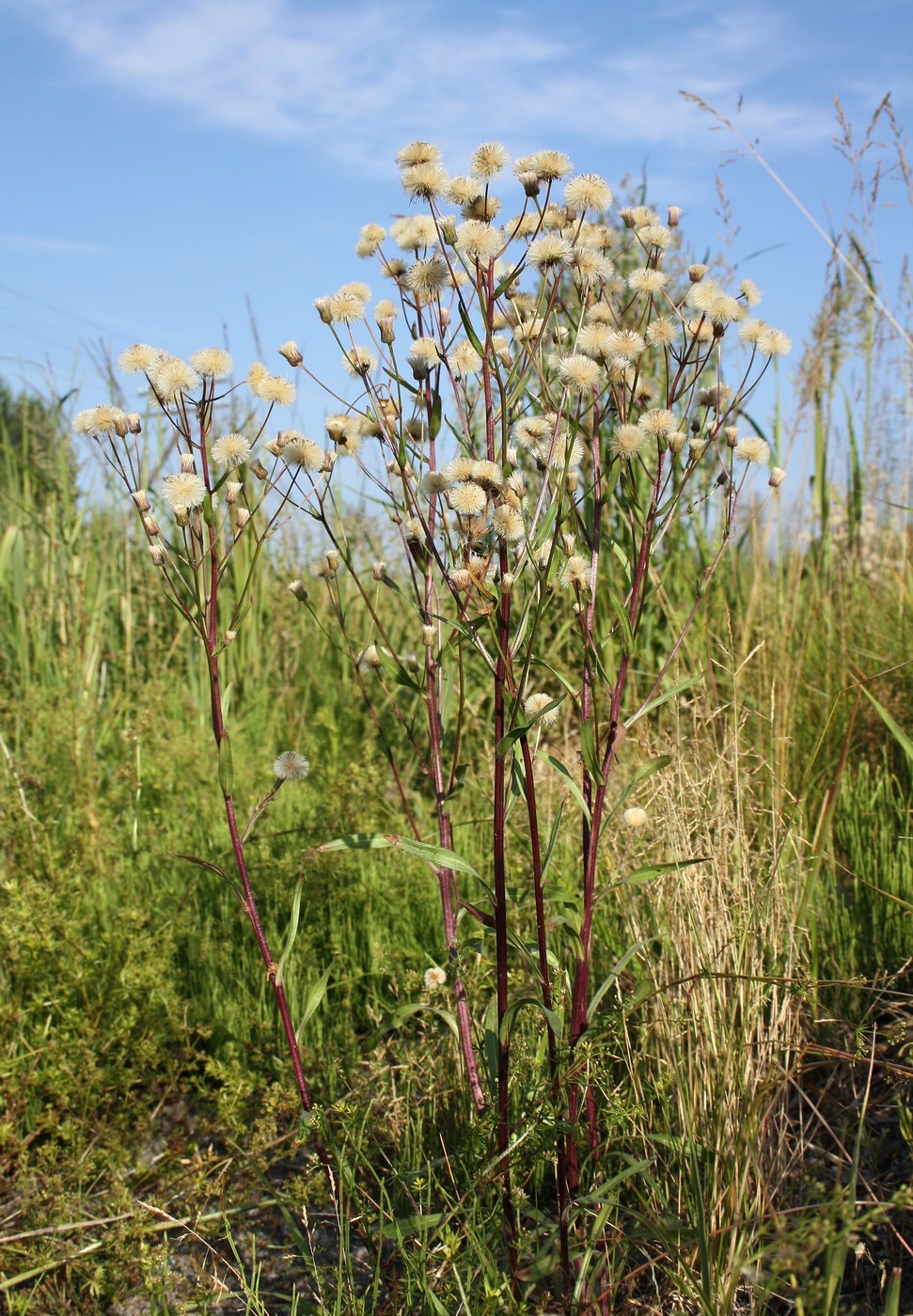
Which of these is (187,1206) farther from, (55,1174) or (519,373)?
(519,373)

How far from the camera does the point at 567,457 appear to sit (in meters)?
1.63

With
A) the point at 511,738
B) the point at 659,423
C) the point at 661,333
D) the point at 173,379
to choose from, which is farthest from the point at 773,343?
the point at 173,379

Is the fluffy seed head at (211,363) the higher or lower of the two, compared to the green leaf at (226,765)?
higher

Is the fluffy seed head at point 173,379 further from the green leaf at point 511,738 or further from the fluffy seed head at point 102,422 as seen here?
the green leaf at point 511,738

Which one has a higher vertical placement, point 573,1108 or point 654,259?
point 654,259

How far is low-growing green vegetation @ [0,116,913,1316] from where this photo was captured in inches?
62.8

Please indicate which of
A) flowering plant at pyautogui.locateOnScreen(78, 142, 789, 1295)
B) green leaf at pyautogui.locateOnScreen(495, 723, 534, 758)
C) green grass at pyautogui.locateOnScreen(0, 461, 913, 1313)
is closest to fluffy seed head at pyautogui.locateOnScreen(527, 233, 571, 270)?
flowering plant at pyautogui.locateOnScreen(78, 142, 789, 1295)

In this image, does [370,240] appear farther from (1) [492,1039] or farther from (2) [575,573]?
(1) [492,1039]

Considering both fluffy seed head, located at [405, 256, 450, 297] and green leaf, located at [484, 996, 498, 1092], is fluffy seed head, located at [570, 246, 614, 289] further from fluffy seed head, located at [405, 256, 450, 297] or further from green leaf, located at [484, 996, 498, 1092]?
green leaf, located at [484, 996, 498, 1092]

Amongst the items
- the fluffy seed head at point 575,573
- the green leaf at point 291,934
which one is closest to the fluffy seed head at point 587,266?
the fluffy seed head at point 575,573

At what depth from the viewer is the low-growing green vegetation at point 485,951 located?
1596 millimetres

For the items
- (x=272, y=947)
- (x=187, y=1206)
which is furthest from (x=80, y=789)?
(x=187, y=1206)

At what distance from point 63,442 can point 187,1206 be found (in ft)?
12.9

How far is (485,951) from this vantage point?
2311mm
